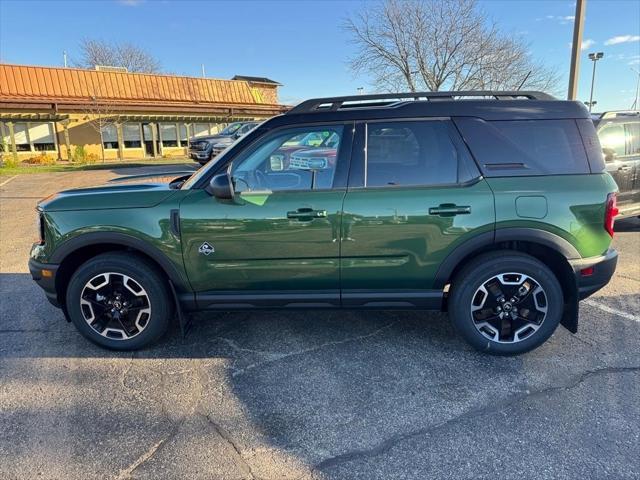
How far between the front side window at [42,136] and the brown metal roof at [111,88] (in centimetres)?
167

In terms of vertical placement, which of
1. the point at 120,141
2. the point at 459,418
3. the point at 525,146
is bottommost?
the point at 459,418

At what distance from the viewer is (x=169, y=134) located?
96.2ft

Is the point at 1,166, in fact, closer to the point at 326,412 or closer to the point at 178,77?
the point at 178,77

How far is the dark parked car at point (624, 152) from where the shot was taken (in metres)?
6.37

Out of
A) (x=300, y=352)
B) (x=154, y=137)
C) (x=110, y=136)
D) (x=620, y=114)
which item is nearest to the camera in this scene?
(x=300, y=352)

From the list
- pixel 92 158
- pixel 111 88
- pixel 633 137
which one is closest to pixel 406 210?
pixel 633 137

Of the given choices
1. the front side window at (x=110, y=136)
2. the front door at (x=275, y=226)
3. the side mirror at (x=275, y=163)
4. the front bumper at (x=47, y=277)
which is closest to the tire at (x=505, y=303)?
the front door at (x=275, y=226)

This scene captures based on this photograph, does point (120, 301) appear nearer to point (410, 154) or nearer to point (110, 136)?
point (410, 154)

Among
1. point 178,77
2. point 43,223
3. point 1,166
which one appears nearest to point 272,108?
point 178,77

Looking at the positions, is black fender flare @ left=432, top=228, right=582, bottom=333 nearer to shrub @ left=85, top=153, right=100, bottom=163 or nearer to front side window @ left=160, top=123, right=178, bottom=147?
shrub @ left=85, top=153, right=100, bottom=163

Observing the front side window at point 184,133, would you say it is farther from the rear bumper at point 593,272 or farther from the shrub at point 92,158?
the rear bumper at point 593,272

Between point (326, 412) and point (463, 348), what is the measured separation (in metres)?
1.36

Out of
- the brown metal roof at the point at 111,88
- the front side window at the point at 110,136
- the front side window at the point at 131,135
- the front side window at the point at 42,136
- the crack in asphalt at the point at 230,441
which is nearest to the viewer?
the crack in asphalt at the point at 230,441

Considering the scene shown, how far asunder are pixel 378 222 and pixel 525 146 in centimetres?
122
